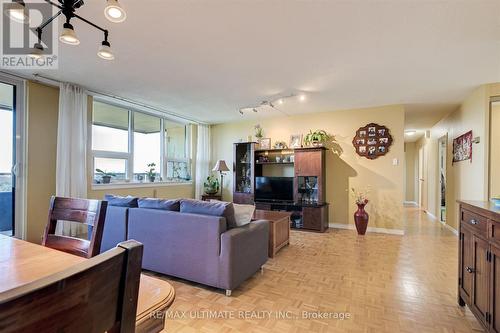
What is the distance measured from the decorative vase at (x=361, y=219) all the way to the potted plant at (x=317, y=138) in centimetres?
138

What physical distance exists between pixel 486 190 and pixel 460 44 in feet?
6.90

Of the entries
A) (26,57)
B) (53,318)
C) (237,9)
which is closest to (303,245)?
(237,9)

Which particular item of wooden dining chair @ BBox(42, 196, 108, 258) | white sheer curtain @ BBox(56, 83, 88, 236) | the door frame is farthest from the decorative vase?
the door frame

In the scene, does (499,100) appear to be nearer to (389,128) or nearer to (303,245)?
(389,128)

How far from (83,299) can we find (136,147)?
16.7 feet

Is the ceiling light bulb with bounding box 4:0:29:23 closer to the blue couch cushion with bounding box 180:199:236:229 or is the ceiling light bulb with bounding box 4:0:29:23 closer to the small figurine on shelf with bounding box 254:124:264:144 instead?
the blue couch cushion with bounding box 180:199:236:229

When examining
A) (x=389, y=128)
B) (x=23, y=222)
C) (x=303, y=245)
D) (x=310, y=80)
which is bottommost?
(x=303, y=245)

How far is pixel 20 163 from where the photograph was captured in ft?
11.0

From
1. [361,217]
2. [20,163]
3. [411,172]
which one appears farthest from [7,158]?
[411,172]

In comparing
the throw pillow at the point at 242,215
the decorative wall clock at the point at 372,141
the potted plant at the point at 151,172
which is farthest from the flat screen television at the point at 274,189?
the throw pillow at the point at 242,215

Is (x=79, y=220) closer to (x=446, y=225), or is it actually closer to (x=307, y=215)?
(x=307, y=215)

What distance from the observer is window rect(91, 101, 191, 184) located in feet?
14.5

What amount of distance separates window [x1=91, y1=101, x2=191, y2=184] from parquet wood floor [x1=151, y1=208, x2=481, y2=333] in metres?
2.82

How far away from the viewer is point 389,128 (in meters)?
4.68
